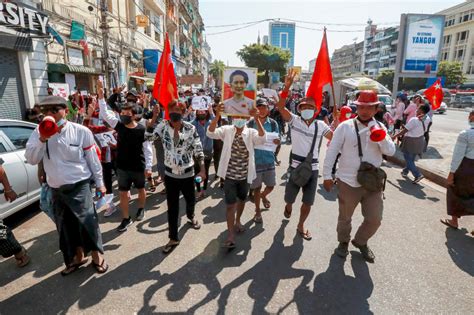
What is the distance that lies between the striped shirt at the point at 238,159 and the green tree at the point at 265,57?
51353mm

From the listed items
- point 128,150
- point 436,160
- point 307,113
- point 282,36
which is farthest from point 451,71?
point 282,36

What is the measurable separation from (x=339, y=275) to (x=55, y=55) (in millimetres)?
13565

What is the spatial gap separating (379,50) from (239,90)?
92.4m

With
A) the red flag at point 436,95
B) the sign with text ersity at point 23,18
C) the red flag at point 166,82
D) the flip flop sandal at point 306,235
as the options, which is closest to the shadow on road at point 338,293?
the flip flop sandal at point 306,235

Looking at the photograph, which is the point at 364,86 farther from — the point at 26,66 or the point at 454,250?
the point at 26,66

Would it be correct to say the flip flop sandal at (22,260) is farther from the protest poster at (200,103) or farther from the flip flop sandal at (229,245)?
the protest poster at (200,103)

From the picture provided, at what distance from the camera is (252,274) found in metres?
3.21

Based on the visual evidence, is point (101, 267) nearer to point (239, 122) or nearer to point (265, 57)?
point (239, 122)

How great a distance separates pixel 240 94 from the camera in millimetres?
3539

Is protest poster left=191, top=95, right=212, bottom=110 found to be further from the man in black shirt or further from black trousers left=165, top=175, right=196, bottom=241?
black trousers left=165, top=175, right=196, bottom=241

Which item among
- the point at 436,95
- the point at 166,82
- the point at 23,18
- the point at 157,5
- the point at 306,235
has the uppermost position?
the point at 157,5

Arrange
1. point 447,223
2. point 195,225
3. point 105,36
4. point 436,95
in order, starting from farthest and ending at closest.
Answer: point 105,36
point 436,95
point 447,223
point 195,225

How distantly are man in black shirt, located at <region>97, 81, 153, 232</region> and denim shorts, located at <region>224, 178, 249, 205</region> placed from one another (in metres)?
1.34

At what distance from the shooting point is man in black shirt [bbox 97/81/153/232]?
4.14m
